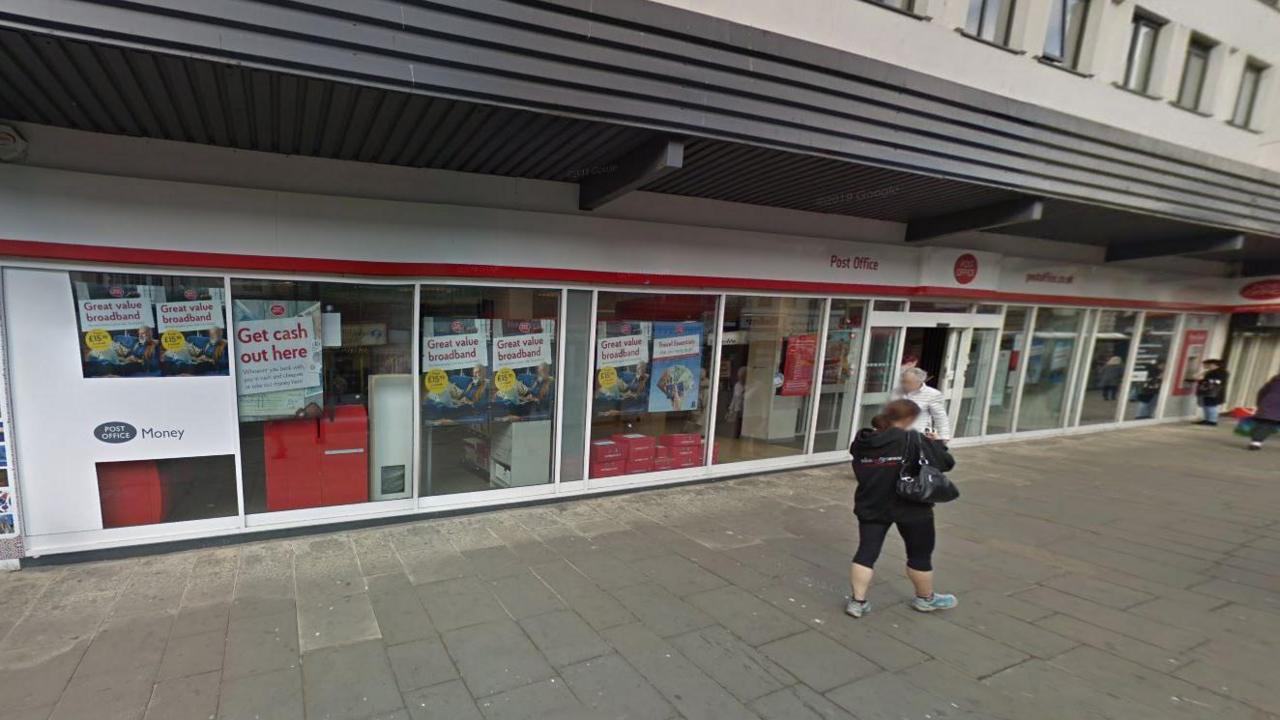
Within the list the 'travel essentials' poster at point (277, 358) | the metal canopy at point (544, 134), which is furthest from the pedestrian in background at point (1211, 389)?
→ the 'travel essentials' poster at point (277, 358)

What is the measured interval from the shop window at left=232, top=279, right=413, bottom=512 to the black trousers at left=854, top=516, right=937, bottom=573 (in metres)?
3.92

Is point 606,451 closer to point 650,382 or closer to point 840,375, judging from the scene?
point 650,382

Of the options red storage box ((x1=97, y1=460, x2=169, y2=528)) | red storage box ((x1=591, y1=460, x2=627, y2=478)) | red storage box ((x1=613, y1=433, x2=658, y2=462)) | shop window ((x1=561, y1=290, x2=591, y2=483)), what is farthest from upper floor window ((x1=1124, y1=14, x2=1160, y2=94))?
red storage box ((x1=97, y1=460, x2=169, y2=528))

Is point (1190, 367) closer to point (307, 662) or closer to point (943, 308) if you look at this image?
point (943, 308)

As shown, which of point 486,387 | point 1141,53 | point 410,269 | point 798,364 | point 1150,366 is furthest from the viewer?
point 1150,366

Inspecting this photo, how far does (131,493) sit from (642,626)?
403 centimetres

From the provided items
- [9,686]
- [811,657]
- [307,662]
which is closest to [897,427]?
[811,657]

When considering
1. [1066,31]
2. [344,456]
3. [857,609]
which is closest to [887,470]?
[857,609]

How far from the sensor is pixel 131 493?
13.3 feet

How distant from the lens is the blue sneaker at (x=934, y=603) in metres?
3.70

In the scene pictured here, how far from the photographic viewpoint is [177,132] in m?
3.64

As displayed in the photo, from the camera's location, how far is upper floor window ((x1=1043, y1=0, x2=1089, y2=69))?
23.5 feet

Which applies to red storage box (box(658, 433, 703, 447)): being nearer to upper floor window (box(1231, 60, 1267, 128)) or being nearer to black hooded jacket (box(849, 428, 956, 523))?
black hooded jacket (box(849, 428, 956, 523))

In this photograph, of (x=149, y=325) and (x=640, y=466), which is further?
(x=640, y=466)
